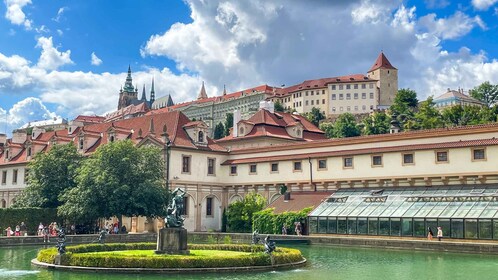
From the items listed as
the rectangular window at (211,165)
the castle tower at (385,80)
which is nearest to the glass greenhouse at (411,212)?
the rectangular window at (211,165)

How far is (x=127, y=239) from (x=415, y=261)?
24.2 metres

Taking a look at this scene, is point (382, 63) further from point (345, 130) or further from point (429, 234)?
point (429, 234)

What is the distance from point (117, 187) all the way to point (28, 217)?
1028 cm

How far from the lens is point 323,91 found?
564 feet

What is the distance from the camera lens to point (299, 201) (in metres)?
52.0

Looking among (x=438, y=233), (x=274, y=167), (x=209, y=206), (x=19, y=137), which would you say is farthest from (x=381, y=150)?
(x=19, y=137)

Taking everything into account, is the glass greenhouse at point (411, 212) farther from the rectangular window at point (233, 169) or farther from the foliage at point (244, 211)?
the rectangular window at point (233, 169)

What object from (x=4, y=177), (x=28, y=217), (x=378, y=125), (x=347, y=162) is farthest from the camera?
(x=378, y=125)

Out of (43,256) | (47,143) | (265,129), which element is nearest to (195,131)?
(265,129)

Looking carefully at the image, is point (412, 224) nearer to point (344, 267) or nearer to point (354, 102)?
point (344, 267)

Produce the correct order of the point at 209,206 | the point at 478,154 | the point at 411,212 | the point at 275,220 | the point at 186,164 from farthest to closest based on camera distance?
the point at 209,206
the point at 186,164
the point at 275,220
the point at 478,154
the point at 411,212

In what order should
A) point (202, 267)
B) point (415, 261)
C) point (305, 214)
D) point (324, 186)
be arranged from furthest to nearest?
point (324, 186)
point (305, 214)
point (415, 261)
point (202, 267)

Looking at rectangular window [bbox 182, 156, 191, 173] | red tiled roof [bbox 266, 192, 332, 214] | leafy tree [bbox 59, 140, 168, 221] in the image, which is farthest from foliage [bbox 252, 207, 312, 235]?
rectangular window [bbox 182, 156, 191, 173]

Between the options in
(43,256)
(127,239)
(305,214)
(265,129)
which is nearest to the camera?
(43,256)
